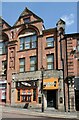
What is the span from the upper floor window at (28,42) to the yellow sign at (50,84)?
5.71m

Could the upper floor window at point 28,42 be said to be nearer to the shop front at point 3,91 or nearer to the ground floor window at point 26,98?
the shop front at point 3,91

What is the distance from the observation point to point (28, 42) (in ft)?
117

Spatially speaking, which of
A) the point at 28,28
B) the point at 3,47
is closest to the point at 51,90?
the point at 28,28

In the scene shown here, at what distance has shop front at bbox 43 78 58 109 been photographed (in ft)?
105

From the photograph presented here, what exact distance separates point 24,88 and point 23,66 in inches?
128

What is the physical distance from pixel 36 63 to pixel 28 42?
3.54m

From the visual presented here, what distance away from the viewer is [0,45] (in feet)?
126

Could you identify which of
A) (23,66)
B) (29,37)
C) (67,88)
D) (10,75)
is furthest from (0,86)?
(67,88)

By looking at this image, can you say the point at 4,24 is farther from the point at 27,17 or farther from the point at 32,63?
the point at 32,63

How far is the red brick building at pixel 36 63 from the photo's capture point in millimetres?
31297

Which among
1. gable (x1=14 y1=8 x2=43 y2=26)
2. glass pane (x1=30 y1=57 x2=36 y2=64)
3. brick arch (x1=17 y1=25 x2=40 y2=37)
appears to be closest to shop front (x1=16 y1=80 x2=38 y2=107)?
glass pane (x1=30 y1=57 x2=36 y2=64)

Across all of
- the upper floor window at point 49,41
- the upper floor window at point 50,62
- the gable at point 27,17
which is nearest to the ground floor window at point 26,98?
the upper floor window at point 50,62

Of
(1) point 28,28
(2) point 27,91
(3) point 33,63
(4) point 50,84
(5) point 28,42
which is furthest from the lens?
(1) point 28,28

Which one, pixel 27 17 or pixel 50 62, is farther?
pixel 27 17
